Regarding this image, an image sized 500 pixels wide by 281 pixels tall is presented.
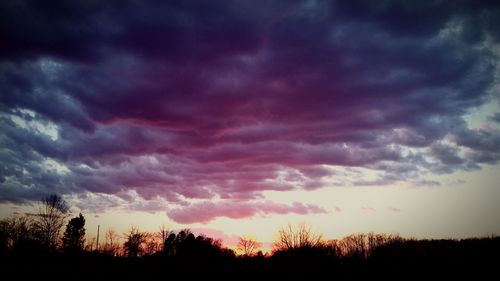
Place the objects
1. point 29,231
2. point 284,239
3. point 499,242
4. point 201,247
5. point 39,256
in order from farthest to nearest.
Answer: point 201,247
point 29,231
point 284,239
point 39,256
point 499,242

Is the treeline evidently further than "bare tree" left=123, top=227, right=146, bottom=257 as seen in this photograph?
No

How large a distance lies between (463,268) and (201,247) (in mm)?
75937

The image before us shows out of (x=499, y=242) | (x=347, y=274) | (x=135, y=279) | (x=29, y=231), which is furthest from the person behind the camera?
(x=29, y=231)

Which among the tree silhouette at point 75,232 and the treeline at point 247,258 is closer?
the treeline at point 247,258

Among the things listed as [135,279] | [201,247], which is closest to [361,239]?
[201,247]

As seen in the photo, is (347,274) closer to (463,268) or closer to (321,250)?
(463,268)

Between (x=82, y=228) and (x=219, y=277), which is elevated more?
(x=82, y=228)

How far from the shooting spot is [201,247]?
314 ft

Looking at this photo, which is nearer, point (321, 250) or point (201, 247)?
point (321, 250)

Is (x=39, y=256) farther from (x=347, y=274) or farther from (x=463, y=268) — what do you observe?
(x=463, y=268)

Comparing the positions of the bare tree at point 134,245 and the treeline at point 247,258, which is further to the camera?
the bare tree at point 134,245

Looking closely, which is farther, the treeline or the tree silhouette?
the tree silhouette

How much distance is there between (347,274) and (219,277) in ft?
36.8

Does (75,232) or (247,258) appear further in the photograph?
(75,232)
